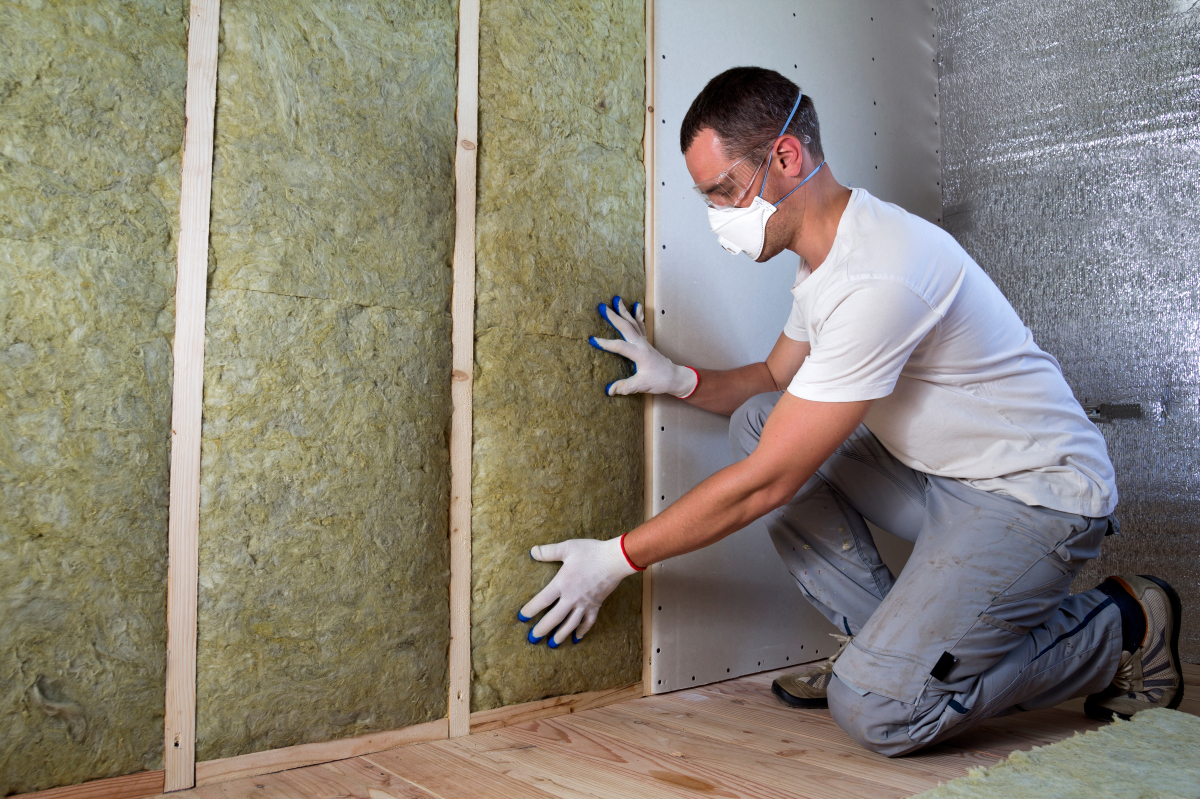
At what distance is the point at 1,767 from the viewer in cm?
111

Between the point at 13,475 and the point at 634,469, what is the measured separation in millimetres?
1156

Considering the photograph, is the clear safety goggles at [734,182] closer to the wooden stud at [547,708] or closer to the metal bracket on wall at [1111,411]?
the wooden stud at [547,708]

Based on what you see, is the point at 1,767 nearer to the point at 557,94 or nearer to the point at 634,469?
the point at 634,469

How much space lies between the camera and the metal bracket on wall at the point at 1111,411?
234 cm

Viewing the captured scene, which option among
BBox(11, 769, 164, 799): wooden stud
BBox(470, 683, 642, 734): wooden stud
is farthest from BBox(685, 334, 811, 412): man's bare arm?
BBox(11, 769, 164, 799): wooden stud

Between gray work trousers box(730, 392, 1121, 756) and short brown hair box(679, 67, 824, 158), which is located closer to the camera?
gray work trousers box(730, 392, 1121, 756)

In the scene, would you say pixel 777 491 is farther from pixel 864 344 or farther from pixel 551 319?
pixel 551 319

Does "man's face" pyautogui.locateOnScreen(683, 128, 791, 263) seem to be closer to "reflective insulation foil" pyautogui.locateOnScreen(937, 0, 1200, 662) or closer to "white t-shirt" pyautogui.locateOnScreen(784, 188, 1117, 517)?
"white t-shirt" pyautogui.locateOnScreen(784, 188, 1117, 517)

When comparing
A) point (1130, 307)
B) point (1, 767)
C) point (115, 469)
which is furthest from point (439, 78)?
point (1130, 307)

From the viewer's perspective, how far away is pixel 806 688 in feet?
5.85

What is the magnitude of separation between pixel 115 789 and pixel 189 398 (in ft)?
1.94

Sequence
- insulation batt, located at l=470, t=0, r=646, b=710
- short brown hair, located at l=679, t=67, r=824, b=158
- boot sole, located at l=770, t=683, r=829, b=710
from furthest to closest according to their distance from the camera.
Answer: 1. boot sole, located at l=770, t=683, r=829, b=710
2. insulation batt, located at l=470, t=0, r=646, b=710
3. short brown hair, located at l=679, t=67, r=824, b=158

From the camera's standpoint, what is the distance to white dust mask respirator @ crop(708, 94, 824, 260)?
154cm

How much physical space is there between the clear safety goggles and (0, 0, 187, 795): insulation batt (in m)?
0.94
